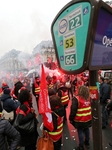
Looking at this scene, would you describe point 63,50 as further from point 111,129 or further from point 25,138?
point 111,129

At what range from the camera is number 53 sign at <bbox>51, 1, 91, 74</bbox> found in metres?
1.31

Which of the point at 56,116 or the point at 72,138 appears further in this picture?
the point at 72,138

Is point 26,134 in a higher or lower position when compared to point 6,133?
lower

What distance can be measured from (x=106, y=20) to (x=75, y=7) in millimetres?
293

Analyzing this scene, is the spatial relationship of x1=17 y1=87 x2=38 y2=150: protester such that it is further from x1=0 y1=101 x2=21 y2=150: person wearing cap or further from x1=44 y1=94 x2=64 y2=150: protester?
x1=0 y1=101 x2=21 y2=150: person wearing cap

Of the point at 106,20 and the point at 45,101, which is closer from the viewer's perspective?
the point at 106,20

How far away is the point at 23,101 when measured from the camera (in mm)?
3197

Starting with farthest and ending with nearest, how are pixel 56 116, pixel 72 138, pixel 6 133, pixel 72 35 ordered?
pixel 72 138, pixel 56 116, pixel 6 133, pixel 72 35

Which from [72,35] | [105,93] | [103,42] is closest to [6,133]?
[72,35]

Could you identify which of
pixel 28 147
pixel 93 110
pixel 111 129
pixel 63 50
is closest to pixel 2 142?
pixel 28 147

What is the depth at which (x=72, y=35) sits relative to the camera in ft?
4.63

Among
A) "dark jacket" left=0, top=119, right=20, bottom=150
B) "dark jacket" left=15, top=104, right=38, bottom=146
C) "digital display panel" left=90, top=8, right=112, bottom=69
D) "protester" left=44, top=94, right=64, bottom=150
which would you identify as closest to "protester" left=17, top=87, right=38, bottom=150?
"dark jacket" left=15, top=104, right=38, bottom=146

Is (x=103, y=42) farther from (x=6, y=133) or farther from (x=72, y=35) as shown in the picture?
(x=6, y=133)

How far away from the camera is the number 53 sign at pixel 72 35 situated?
131 cm
